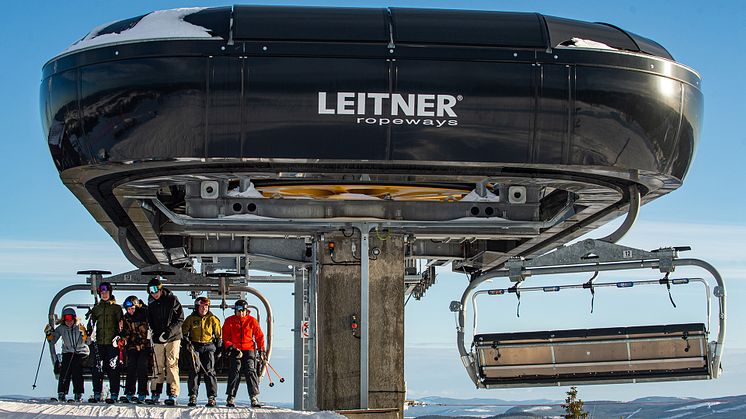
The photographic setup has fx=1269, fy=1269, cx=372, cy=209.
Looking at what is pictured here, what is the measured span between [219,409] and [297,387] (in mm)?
8690

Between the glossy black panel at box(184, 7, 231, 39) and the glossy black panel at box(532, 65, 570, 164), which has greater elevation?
the glossy black panel at box(184, 7, 231, 39)

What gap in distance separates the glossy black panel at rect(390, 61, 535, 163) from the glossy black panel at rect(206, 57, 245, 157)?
6.16 feet

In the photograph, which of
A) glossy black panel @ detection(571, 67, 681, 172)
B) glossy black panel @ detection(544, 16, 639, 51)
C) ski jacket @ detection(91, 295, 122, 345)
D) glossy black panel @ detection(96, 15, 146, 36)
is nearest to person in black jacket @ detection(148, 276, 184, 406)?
ski jacket @ detection(91, 295, 122, 345)

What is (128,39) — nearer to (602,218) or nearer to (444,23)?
(444,23)

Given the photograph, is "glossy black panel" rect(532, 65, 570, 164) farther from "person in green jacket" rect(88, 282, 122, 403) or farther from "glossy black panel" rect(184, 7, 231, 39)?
"person in green jacket" rect(88, 282, 122, 403)

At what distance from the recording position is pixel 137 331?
18875 millimetres

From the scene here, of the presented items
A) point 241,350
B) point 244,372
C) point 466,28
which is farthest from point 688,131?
point 244,372

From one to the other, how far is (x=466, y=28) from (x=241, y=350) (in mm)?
6484

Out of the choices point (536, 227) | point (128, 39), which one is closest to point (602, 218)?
point (536, 227)

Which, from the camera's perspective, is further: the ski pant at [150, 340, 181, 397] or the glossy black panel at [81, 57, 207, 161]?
the ski pant at [150, 340, 181, 397]

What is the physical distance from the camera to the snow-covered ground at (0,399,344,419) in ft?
52.2

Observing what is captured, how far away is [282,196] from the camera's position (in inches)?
751

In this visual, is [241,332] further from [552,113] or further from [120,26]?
[552,113]

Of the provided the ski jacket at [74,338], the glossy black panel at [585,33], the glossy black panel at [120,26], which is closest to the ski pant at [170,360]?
the ski jacket at [74,338]
